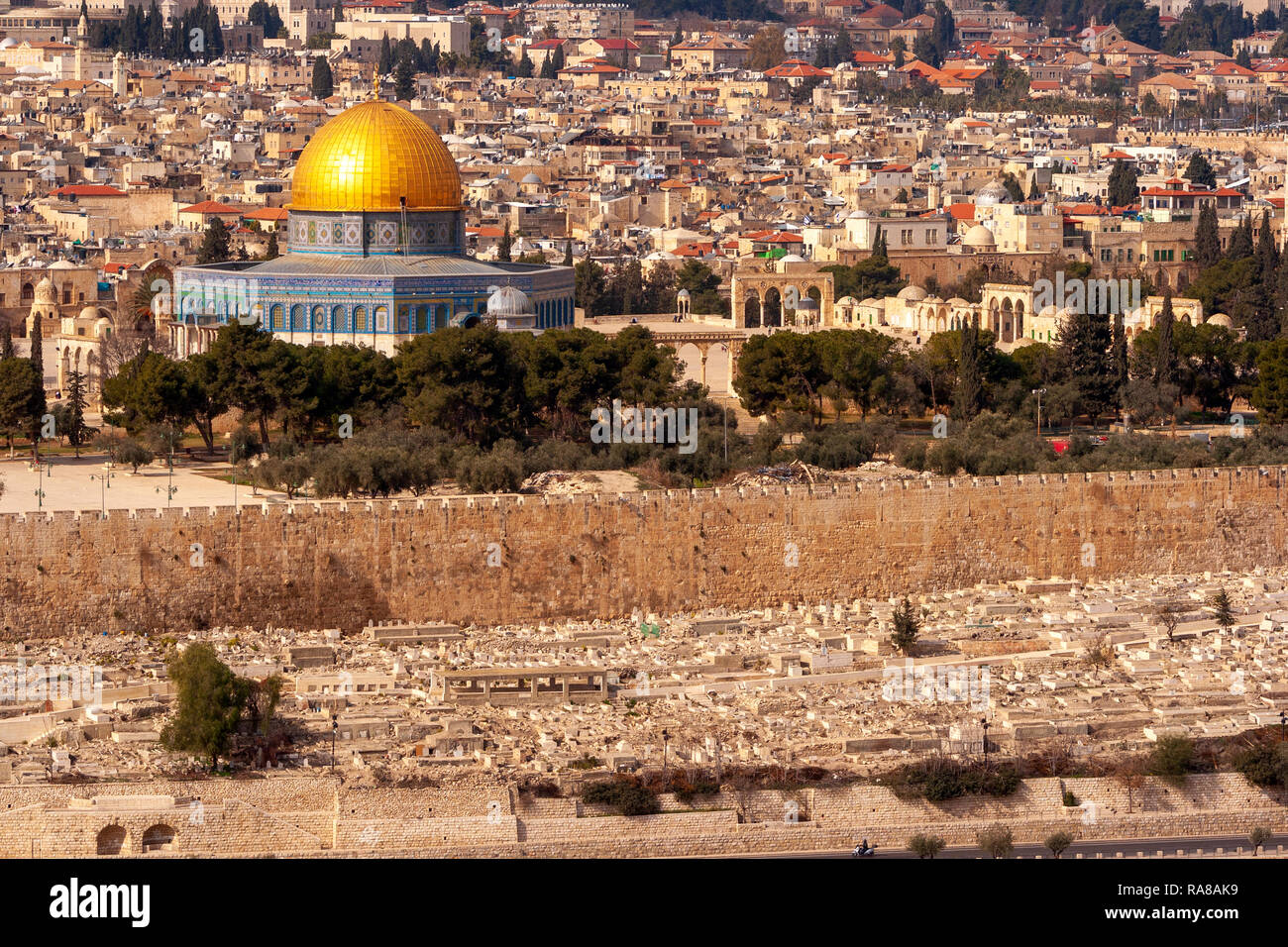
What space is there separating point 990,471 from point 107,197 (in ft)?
140

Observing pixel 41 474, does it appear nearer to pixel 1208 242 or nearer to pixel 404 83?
pixel 1208 242

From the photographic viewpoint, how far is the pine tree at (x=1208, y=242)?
58500 millimetres

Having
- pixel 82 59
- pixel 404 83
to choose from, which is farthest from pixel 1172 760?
pixel 82 59

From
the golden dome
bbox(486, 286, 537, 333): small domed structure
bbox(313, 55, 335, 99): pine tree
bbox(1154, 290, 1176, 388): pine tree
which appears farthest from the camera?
bbox(313, 55, 335, 99): pine tree

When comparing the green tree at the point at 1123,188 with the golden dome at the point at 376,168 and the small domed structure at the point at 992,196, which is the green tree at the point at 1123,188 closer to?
the small domed structure at the point at 992,196

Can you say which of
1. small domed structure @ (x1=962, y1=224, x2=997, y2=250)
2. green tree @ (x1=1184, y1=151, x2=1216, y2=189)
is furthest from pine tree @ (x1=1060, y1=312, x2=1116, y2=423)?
green tree @ (x1=1184, y1=151, x2=1216, y2=189)

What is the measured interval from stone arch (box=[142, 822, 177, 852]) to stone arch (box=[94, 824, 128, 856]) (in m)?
0.15

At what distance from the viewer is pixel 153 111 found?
9150cm

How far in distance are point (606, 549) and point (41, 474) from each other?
7.96 m

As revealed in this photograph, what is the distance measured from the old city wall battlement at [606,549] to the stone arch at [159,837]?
5.17 meters

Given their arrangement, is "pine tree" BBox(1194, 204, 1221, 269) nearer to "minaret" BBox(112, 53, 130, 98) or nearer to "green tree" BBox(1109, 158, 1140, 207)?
"green tree" BBox(1109, 158, 1140, 207)

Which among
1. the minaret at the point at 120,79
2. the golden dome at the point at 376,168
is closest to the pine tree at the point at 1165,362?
the golden dome at the point at 376,168

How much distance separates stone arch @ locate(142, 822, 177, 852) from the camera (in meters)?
20.3

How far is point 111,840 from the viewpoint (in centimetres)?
2031
